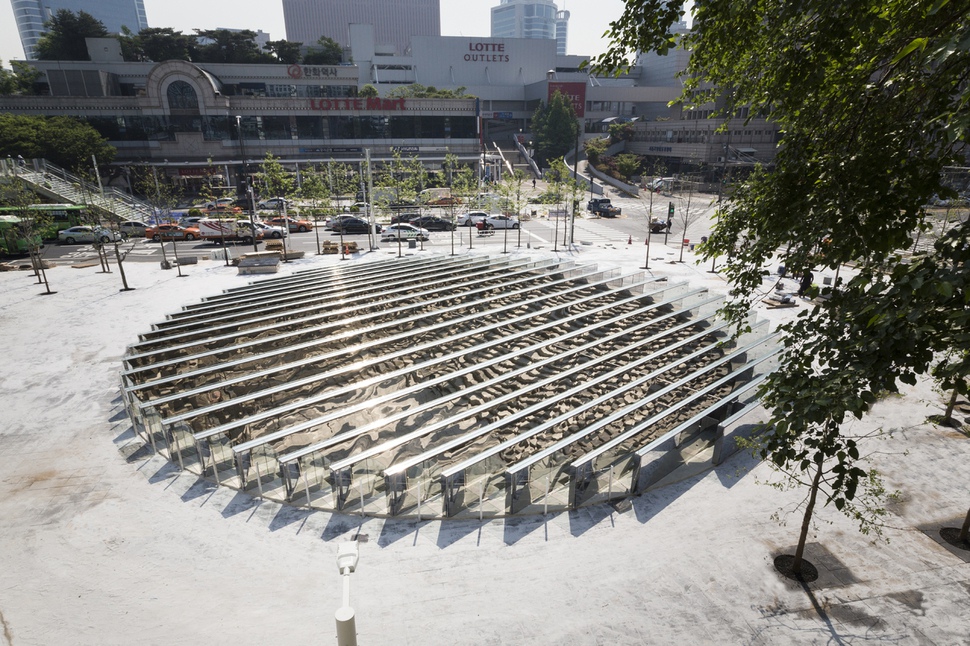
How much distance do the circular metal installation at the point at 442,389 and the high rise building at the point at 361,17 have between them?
191 metres

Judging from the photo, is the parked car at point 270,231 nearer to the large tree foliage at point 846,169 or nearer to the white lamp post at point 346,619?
the large tree foliage at point 846,169

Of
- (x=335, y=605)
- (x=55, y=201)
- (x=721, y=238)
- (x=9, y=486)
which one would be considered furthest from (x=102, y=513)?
(x=55, y=201)

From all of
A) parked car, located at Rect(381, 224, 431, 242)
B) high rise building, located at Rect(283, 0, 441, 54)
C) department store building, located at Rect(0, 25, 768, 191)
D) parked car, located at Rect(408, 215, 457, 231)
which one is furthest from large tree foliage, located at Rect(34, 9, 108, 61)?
high rise building, located at Rect(283, 0, 441, 54)

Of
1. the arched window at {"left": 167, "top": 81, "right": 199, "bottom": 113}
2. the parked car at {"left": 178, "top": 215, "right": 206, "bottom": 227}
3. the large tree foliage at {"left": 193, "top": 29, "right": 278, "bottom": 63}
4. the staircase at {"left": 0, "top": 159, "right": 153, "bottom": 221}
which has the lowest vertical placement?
the parked car at {"left": 178, "top": 215, "right": 206, "bottom": 227}

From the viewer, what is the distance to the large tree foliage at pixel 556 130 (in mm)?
70250

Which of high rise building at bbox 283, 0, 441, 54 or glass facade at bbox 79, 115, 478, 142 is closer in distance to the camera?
glass facade at bbox 79, 115, 478, 142

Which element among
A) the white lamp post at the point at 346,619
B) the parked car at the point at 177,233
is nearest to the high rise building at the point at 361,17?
the parked car at the point at 177,233

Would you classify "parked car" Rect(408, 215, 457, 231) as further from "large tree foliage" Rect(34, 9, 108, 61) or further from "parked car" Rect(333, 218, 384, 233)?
"large tree foliage" Rect(34, 9, 108, 61)

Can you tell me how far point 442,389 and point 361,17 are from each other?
8211 inches

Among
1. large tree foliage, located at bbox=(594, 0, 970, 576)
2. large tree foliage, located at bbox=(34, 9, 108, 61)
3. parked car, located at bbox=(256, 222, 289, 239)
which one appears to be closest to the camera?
large tree foliage, located at bbox=(594, 0, 970, 576)

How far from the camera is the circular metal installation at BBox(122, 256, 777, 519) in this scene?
9.58 metres

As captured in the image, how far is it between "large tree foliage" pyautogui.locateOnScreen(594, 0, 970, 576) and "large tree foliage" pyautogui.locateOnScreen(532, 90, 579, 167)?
66137mm

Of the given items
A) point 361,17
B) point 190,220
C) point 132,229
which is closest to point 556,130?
point 190,220

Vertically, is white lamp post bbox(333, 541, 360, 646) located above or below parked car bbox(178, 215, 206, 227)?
above
